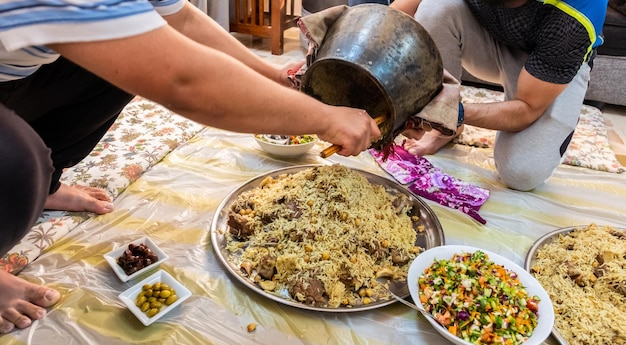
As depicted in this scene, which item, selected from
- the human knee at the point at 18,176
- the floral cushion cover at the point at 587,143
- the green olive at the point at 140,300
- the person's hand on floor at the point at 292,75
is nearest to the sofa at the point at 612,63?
the floral cushion cover at the point at 587,143

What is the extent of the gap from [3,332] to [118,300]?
0.83ft

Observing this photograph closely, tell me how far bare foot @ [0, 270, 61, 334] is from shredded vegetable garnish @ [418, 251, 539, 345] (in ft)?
3.08

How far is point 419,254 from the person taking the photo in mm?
1315

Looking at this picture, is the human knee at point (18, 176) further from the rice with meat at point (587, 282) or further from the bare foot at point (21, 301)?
the rice with meat at point (587, 282)

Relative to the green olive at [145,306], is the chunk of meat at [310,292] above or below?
above

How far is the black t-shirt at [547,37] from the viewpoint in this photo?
1.45 m

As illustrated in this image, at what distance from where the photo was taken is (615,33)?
2.65 meters

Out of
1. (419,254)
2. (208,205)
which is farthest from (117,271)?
(419,254)

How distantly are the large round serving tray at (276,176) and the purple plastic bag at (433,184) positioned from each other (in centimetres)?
15

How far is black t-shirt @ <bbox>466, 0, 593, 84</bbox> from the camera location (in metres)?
1.45

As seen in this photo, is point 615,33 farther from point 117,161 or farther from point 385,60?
point 117,161

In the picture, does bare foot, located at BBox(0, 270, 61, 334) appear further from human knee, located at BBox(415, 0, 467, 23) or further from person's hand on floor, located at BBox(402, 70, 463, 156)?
human knee, located at BBox(415, 0, 467, 23)

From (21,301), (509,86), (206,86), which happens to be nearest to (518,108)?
(509,86)

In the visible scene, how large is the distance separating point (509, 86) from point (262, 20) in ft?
7.60
